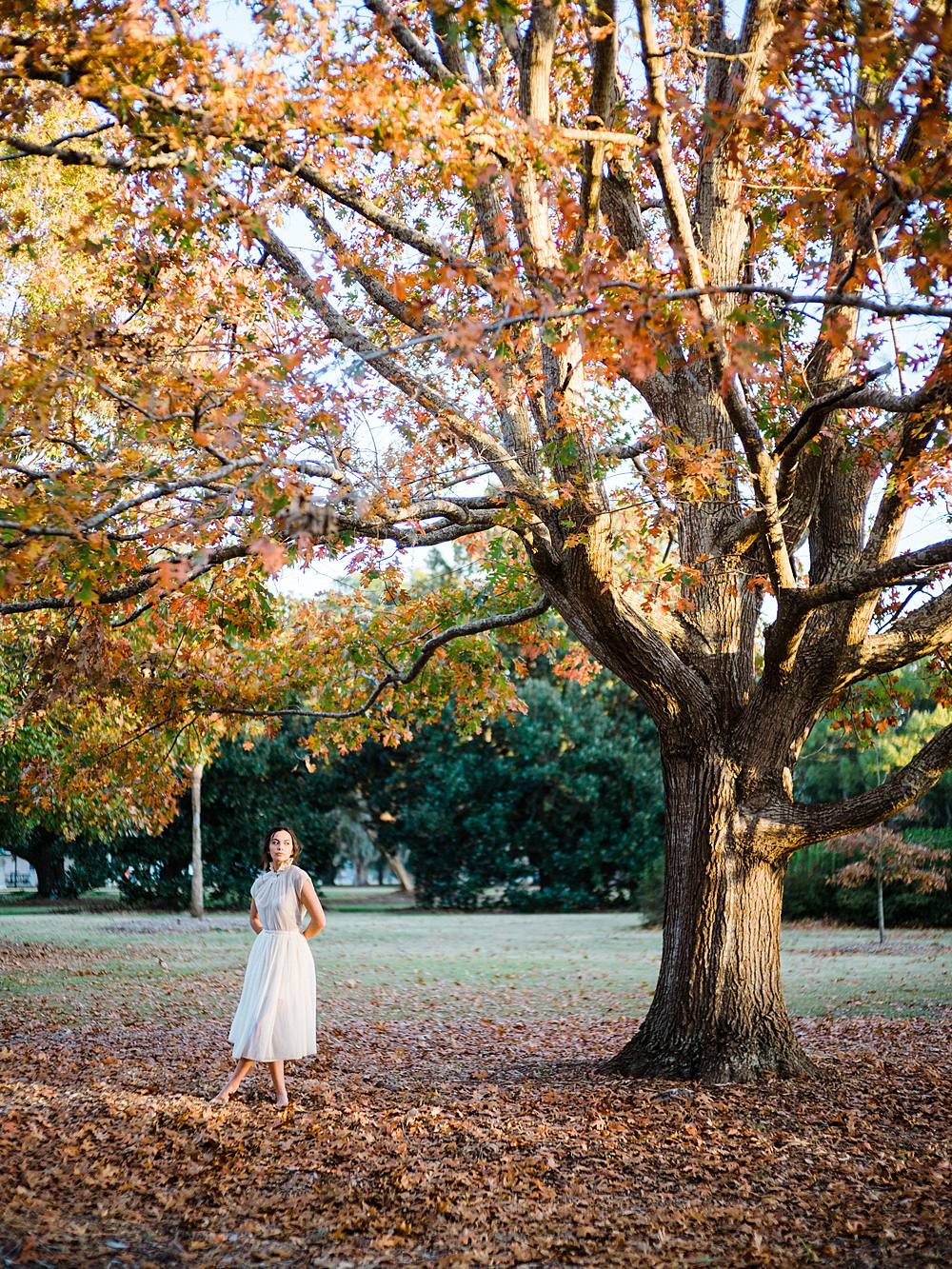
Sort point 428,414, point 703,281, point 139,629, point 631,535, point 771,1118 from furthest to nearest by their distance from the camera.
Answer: point 139,629 → point 631,535 → point 428,414 → point 771,1118 → point 703,281

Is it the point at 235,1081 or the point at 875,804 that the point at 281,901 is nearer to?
the point at 235,1081

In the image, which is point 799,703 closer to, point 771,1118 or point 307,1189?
point 771,1118

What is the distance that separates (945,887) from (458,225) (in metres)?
18.0

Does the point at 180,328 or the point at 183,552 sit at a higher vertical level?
the point at 180,328

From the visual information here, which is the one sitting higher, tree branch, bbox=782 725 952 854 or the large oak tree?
the large oak tree

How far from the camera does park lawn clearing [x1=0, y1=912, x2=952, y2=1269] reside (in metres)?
4.82

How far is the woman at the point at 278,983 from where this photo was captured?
272 inches

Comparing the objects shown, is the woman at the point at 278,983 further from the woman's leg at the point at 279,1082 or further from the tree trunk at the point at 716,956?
the tree trunk at the point at 716,956

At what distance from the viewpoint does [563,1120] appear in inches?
269

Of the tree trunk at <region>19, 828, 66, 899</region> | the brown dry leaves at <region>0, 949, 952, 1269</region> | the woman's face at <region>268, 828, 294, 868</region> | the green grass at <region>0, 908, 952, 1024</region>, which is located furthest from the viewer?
the tree trunk at <region>19, 828, 66, 899</region>

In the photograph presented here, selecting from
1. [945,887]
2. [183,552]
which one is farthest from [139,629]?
[945,887]

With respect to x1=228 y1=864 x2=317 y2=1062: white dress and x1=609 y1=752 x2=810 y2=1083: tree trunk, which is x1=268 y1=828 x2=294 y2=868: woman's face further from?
x1=609 y1=752 x2=810 y2=1083: tree trunk

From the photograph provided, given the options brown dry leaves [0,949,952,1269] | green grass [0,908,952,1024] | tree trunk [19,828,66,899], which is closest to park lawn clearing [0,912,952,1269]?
brown dry leaves [0,949,952,1269]

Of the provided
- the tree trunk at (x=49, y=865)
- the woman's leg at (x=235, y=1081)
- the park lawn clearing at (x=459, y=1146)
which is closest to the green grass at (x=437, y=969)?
the park lawn clearing at (x=459, y=1146)
